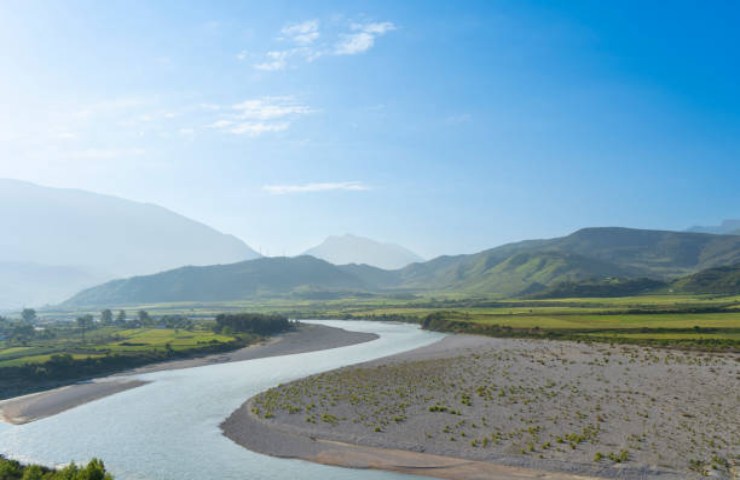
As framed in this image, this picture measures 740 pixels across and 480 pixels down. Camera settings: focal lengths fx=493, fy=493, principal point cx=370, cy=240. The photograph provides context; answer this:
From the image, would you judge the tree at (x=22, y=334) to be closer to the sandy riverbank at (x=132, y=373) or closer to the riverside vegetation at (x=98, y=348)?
the riverside vegetation at (x=98, y=348)

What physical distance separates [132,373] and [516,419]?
65.8 meters

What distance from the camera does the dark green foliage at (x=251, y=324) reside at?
145 meters

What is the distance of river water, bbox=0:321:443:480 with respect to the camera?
119 ft

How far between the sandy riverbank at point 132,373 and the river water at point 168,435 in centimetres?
302

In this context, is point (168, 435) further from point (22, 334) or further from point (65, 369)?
point (22, 334)

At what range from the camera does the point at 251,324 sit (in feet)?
484

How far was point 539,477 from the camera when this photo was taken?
107ft

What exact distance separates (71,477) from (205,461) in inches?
528

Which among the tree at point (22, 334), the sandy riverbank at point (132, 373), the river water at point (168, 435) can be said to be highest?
the tree at point (22, 334)

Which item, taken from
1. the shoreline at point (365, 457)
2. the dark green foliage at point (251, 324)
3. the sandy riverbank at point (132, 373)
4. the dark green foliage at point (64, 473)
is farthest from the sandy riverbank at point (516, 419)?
the dark green foliage at point (251, 324)

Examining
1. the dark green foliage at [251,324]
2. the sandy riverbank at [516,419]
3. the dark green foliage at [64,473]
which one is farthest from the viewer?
the dark green foliage at [251,324]

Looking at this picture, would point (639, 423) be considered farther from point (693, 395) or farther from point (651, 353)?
point (651, 353)

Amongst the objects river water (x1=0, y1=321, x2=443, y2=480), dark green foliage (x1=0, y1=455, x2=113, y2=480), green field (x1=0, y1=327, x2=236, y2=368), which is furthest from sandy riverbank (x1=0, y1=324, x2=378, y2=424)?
dark green foliage (x1=0, y1=455, x2=113, y2=480)

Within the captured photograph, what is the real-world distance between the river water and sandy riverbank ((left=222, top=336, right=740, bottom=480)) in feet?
7.69
